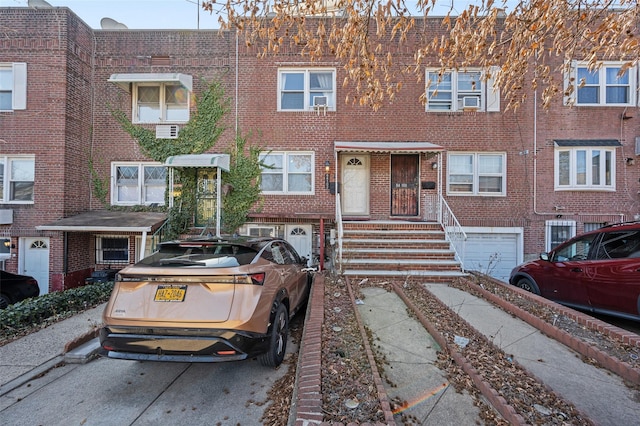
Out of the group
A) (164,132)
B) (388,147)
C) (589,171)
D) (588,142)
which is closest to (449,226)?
(388,147)

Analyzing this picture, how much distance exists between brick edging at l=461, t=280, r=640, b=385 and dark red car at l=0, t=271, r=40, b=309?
10.3 metres

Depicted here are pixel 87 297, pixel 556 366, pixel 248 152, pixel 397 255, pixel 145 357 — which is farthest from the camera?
pixel 248 152

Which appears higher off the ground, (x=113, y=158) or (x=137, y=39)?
(x=137, y=39)

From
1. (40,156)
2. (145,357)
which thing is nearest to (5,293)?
(40,156)

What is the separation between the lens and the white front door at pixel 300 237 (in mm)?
10406

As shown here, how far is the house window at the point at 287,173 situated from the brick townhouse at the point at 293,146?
5cm

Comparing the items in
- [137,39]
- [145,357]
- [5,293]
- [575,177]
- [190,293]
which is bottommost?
[5,293]

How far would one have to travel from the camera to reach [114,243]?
10.7 metres

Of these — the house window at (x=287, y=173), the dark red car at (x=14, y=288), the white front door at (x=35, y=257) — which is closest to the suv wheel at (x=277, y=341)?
the house window at (x=287, y=173)

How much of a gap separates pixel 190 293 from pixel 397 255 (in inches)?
223

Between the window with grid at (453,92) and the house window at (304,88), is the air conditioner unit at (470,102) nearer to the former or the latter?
the window with grid at (453,92)

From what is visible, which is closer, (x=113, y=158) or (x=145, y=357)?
(x=145, y=357)

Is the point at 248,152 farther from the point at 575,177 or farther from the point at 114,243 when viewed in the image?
the point at 575,177

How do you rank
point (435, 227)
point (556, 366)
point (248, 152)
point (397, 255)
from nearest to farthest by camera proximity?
point (556, 366) → point (397, 255) → point (435, 227) → point (248, 152)
